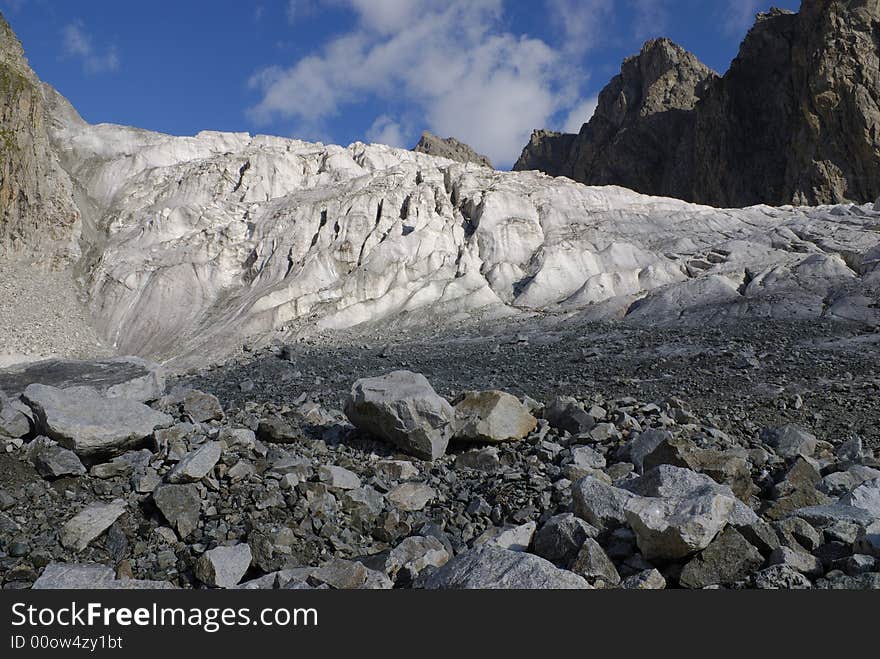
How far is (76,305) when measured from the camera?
3956cm

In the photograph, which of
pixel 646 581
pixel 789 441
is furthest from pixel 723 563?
pixel 789 441

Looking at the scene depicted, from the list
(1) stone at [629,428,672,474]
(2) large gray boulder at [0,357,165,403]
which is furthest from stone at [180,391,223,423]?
(1) stone at [629,428,672,474]

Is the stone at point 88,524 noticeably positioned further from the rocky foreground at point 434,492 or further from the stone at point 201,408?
the stone at point 201,408

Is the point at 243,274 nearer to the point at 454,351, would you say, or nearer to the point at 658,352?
the point at 454,351

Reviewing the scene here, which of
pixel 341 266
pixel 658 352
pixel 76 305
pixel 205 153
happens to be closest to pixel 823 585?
pixel 658 352

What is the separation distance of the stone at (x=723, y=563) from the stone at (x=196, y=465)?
193 inches

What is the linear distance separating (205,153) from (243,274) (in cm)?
2301

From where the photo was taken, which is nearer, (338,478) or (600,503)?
(600,503)

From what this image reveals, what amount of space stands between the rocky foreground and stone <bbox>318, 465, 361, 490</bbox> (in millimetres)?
29

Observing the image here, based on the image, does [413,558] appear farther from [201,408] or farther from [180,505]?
[201,408]

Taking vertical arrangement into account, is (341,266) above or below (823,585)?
above

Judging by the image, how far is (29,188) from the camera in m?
43.2

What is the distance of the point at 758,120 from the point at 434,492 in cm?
8447

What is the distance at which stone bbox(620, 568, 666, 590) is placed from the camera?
4.49m
